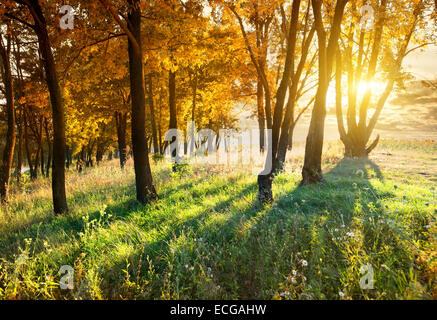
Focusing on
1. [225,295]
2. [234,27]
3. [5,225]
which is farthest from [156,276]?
[234,27]

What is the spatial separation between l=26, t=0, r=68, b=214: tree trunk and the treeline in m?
0.03

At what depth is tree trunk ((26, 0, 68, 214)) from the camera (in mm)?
6551

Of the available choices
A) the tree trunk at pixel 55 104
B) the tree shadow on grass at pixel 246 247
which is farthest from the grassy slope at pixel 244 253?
the tree trunk at pixel 55 104

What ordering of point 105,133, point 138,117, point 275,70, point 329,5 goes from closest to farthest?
point 138,117 < point 329,5 < point 275,70 < point 105,133

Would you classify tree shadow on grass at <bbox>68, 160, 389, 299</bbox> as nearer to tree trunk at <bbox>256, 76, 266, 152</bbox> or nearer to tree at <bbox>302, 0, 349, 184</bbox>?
tree at <bbox>302, 0, 349, 184</bbox>

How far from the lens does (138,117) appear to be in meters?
7.51

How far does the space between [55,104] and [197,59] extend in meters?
5.23

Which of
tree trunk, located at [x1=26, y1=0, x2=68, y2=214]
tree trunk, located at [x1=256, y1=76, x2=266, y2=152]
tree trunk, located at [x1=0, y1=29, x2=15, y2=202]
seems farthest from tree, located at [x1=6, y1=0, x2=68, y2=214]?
tree trunk, located at [x1=256, y1=76, x2=266, y2=152]

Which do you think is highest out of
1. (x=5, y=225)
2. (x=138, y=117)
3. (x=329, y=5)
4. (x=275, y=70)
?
(x=329, y=5)

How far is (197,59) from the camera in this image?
9414 mm

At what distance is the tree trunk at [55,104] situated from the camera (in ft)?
21.5
